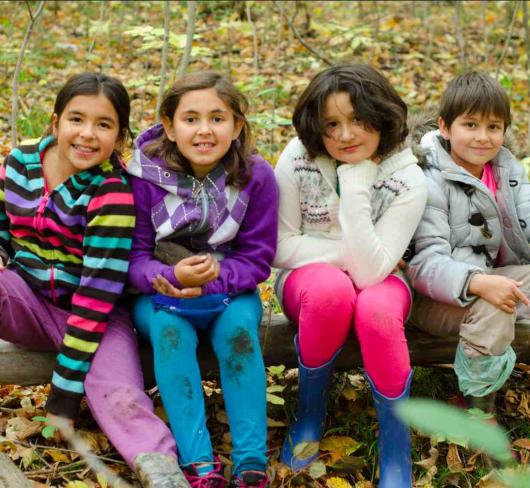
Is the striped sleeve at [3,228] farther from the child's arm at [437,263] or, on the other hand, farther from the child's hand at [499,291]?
the child's hand at [499,291]

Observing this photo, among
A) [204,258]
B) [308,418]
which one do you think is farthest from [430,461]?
[204,258]

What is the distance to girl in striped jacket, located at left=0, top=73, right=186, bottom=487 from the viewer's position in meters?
2.44

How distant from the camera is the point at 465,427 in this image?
66cm

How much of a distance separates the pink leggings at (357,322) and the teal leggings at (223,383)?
199 millimetres

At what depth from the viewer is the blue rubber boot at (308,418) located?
2.52 meters

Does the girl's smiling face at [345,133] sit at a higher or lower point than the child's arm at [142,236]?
higher

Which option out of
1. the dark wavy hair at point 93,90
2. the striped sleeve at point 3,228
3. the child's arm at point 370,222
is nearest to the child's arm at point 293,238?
the child's arm at point 370,222

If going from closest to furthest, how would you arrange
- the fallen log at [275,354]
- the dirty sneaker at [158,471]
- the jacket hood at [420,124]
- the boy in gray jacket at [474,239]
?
1. the dirty sneaker at [158,471]
2. the boy in gray jacket at [474,239]
3. the fallen log at [275,354]
4. the jacket hood at [420,124]

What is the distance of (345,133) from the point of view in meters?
2.50

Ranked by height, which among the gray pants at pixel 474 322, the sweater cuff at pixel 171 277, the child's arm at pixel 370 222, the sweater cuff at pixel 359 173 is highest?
the sweater cuff at pixel 359 173

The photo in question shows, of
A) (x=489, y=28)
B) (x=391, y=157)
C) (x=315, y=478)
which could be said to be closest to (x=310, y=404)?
(x=315, y=478)

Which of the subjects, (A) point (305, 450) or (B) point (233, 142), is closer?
(A) point (305, 450)

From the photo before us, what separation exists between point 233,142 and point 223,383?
0.89m

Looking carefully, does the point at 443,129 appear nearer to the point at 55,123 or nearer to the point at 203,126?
the point at 203,126
